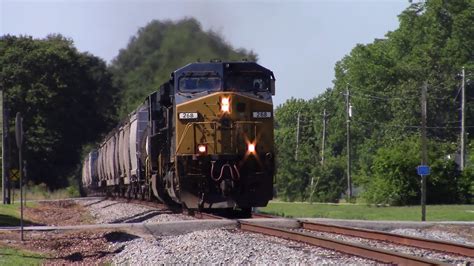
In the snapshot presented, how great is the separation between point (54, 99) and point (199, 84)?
44.8 meters

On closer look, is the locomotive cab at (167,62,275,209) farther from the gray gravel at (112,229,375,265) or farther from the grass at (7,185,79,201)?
the grass at (7,185,79,201)

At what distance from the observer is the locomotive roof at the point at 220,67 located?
21.2m

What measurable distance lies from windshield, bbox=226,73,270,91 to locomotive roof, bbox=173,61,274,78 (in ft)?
0.54

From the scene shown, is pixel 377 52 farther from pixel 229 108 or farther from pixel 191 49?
pixel 229 108

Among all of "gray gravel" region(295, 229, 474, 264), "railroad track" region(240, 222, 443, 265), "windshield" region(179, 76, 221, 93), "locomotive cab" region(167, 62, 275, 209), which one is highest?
"windshield" region(179, 76, 221, 93)

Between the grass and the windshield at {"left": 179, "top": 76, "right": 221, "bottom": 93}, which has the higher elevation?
the windshield at {"left": 179, "top": 76, "right": 221, "bottom": 93}

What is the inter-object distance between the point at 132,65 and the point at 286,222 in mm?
24269

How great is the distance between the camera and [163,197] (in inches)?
1000

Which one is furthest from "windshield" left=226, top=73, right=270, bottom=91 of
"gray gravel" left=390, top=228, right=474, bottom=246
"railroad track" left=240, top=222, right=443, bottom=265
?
"gray gravel" left=390, top=228, right=474, bottom=246

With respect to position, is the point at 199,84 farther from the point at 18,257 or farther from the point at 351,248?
the point at 351,248

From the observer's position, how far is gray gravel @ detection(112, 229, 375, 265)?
39.4ft

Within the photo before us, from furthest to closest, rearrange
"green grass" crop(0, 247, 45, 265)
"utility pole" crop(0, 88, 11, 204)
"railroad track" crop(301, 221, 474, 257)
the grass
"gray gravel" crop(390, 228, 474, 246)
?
the grass, "utility pole" crop(0, 88, 11, 204), "gray gravel" crop(390, 228, 474, 246), "green grass" crop(0, 247, 45, 265), "railroad track" crop(301, 221, 474, 257)

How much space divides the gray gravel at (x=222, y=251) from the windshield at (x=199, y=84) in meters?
5.62

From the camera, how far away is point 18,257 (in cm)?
1492
